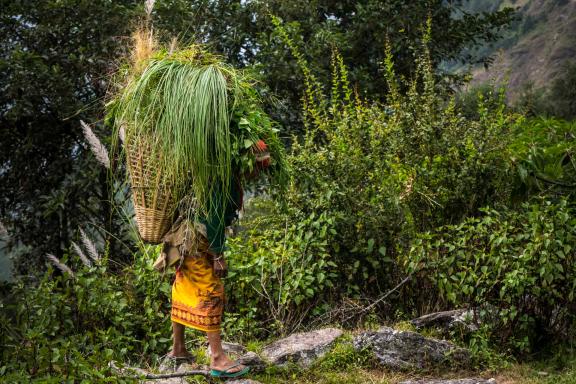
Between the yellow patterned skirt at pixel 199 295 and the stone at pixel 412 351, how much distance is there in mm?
1025

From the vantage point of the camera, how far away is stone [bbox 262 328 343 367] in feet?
13.8

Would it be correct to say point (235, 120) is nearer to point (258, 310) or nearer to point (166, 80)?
point (166, 80)

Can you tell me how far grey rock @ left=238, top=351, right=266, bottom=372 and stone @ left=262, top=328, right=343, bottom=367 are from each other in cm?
6

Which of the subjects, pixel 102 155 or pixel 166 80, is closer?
pixel 166 80

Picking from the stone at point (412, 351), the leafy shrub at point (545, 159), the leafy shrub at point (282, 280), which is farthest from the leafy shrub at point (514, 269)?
the leafy shrub at point (282, 280)

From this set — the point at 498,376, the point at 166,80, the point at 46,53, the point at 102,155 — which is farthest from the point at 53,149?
the point at 498,376

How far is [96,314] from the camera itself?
4797 millimetres

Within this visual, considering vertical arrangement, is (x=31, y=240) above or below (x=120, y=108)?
below

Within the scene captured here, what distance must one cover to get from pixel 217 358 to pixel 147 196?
1.01 meters

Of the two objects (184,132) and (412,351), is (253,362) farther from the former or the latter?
(184,132)

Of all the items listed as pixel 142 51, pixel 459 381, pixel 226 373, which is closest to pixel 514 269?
pixel 459 381

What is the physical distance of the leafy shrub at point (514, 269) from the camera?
425 centimetres

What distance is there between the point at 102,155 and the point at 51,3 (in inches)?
181

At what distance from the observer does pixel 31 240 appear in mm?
8984
